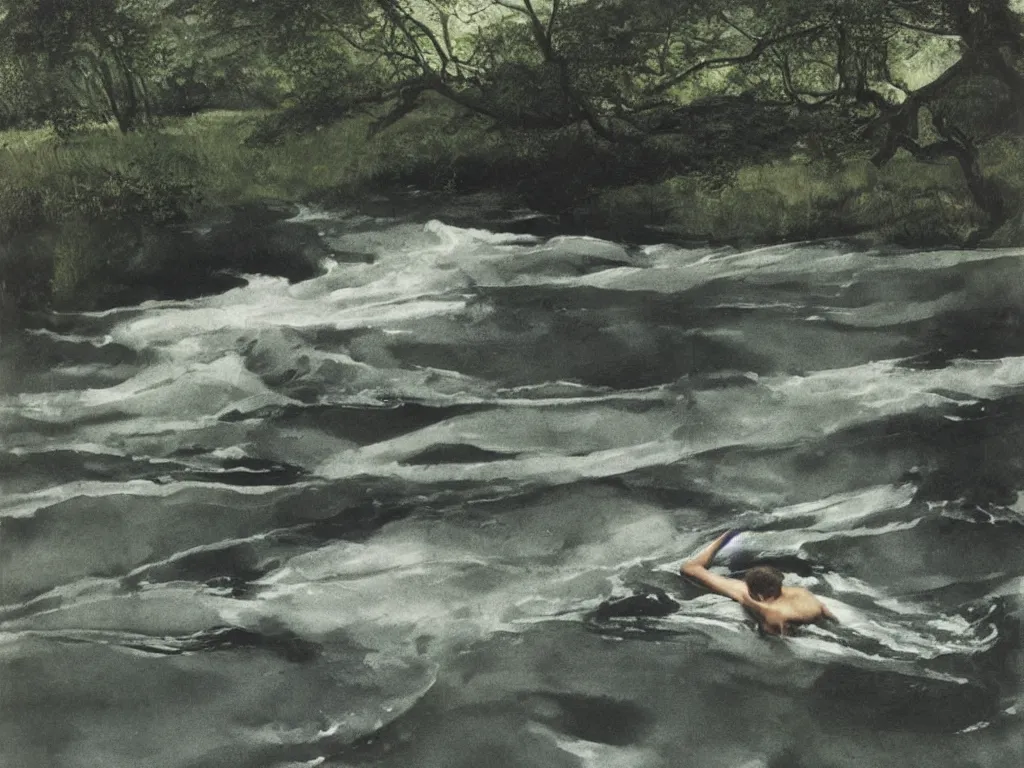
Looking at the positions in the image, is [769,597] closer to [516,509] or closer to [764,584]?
[764,584]

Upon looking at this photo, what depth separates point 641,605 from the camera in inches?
93.0

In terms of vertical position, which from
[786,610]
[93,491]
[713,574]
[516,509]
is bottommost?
[786,610]

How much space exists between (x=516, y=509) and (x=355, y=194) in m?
1.03

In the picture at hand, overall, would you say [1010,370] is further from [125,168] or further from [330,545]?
Answer: [125,168]

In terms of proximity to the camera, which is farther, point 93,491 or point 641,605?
point 93,491

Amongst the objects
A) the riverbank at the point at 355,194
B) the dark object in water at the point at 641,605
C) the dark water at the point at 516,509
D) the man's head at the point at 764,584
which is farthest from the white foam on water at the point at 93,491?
the man's head at the point at 764,584

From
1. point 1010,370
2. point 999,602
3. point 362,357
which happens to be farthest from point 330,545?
point 1010,370

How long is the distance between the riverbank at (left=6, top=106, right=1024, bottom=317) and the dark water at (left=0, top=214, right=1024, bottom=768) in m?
0.09

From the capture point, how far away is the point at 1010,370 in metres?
2.48

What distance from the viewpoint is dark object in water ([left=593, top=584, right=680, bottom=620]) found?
7.74 feet

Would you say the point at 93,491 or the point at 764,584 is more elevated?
the point at 93,491

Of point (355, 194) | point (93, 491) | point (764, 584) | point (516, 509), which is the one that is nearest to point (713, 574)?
point (764, 584)

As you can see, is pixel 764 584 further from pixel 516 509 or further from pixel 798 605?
pixel 516 509

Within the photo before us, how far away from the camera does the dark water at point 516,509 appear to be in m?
2.32
